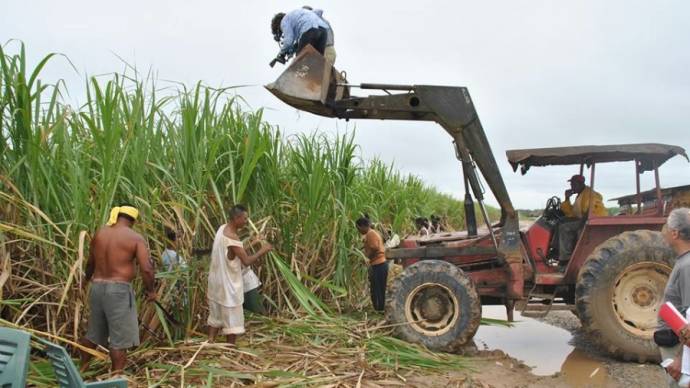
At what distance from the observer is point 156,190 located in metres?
4.53

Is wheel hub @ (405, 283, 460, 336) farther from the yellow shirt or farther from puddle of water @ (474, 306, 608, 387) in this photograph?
the yellow shirt

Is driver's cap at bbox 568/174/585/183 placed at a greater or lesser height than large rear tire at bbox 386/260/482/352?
greater

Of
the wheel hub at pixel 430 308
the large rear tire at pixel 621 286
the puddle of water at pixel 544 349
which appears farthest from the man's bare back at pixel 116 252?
the large rear tire at pixel 621 286

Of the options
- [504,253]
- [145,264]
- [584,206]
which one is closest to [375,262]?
[504,253]

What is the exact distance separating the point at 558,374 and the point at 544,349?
945mm

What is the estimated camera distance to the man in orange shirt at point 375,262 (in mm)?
6043

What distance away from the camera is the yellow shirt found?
552 cm

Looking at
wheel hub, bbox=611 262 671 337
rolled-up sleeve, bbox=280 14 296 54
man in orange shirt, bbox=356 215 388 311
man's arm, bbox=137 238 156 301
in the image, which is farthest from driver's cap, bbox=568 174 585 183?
man's arm, bbox=137 238 156 301

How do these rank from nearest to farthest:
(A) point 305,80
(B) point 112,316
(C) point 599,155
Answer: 1. (B) point 112,316
2. (A) point 305,80
3. (C) point 599,155

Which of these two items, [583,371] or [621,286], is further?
[621,286]

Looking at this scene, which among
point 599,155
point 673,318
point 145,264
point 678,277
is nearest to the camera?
point 673,318

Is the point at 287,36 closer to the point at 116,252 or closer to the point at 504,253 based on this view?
the point at 116,252

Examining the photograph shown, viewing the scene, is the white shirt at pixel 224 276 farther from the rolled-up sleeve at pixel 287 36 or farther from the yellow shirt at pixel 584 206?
the yellow shirt at pixel 584 206

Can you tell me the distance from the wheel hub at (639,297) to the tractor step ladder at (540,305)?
42 cm
